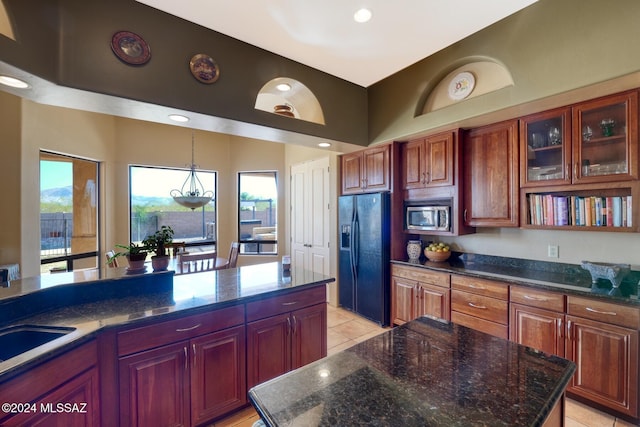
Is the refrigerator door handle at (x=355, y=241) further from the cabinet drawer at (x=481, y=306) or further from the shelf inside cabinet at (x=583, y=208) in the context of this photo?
the shelf inside cabinet at (x=583, y=208)

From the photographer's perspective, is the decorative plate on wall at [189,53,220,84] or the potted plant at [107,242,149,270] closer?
the potted plant at [107,242,149,270]

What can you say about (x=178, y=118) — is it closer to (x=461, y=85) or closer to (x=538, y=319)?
(x=461, y=85)

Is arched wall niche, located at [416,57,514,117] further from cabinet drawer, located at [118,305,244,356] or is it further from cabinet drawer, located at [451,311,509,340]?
cabinet drawer, located at [118,305,244,356]

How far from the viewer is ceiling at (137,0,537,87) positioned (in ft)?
6.95

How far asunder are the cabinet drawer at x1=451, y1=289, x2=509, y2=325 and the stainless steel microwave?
743mm

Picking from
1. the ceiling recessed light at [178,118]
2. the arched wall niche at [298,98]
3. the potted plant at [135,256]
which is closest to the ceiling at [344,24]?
the arched wall niche at [298,98]

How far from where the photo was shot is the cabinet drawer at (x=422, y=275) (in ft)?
9.65

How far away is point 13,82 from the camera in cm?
171

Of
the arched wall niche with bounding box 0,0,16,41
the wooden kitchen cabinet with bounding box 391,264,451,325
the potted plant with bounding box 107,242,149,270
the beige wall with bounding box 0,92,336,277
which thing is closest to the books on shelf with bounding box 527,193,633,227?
the wooden kitchen cabinet with bounding box 391,264,451,325

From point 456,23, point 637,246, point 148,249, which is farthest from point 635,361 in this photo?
point 148,249

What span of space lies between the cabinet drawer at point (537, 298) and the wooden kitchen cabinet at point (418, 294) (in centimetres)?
62

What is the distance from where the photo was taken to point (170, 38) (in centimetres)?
215

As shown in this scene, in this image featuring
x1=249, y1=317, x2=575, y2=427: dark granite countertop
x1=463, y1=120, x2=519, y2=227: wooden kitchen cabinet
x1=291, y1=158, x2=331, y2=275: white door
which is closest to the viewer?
x1=249, y1=317, x2=575, y2=427: dark granite countertop

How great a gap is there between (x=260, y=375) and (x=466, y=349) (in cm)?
148
